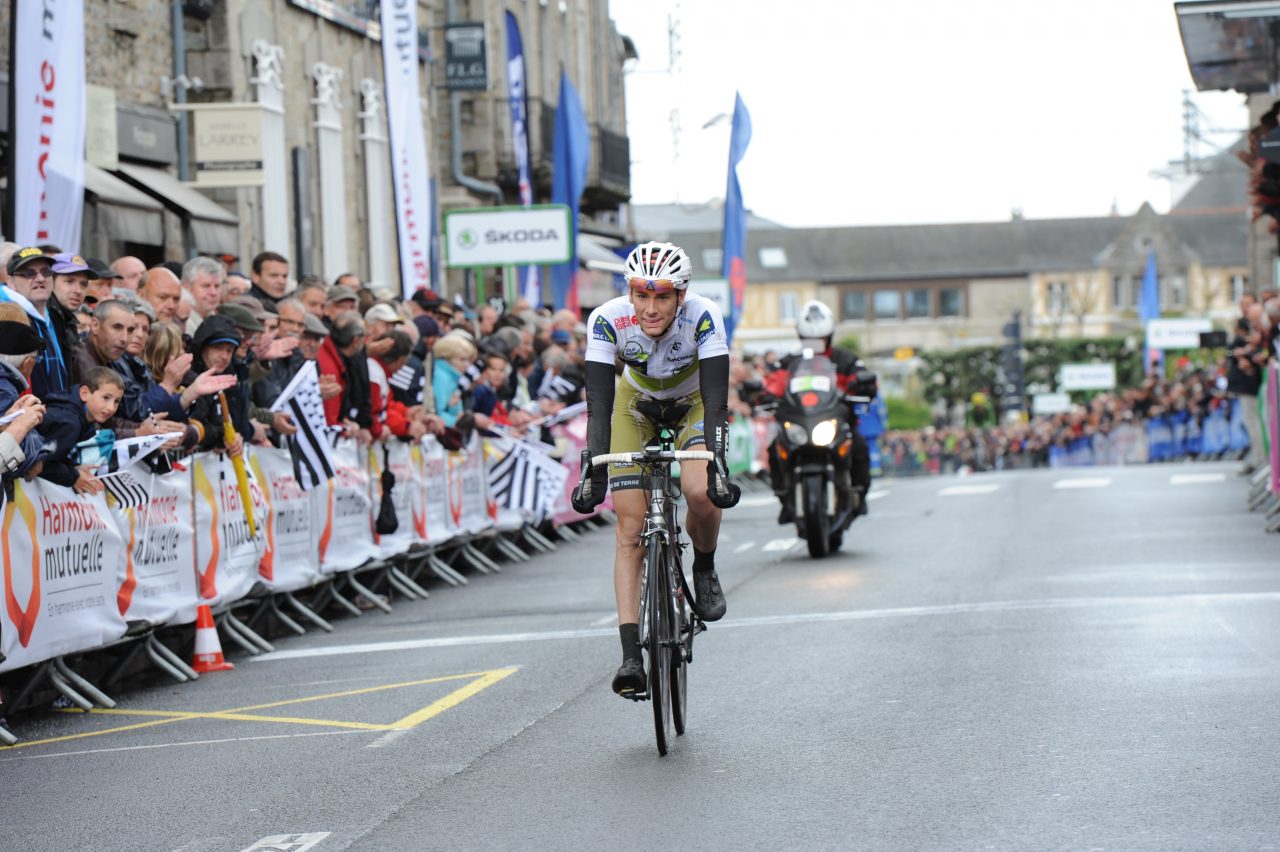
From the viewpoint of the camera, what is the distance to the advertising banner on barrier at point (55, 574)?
1002 cm

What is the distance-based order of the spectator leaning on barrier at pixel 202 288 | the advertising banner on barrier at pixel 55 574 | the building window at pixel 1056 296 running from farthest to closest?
Answer: the building window at pixel 1056 296 < the spectator leaning on barrier at pixel 202 288 < the advertising banner on barrier at pixel 55 574

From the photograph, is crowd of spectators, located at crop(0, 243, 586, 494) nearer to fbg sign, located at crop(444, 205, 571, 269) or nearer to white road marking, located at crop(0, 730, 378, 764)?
white road marking, located at crop(0, 730, 378, 764)

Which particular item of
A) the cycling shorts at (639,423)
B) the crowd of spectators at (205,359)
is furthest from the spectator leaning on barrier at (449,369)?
the cycling shorts at (639,423)

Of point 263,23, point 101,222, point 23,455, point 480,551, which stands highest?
point 263,23

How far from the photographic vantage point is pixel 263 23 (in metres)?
27.5

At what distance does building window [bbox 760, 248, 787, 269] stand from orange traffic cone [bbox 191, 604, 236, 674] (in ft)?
409

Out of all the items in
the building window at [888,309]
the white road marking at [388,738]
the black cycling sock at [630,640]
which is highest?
the building window at [888,309]

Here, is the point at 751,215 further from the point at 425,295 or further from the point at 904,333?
the point at 425,295

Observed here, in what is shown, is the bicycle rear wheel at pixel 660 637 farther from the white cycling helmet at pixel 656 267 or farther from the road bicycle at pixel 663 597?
the white cycling helmet at pixel 656 267

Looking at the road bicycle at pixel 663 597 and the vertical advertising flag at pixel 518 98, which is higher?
the vertical advertising flag at pixel 518 98

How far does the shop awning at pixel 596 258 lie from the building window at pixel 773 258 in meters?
90.3

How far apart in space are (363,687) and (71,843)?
12.4 ft

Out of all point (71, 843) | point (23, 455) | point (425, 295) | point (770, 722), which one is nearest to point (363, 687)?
point (23, 455)

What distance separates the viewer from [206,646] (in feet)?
40.6
